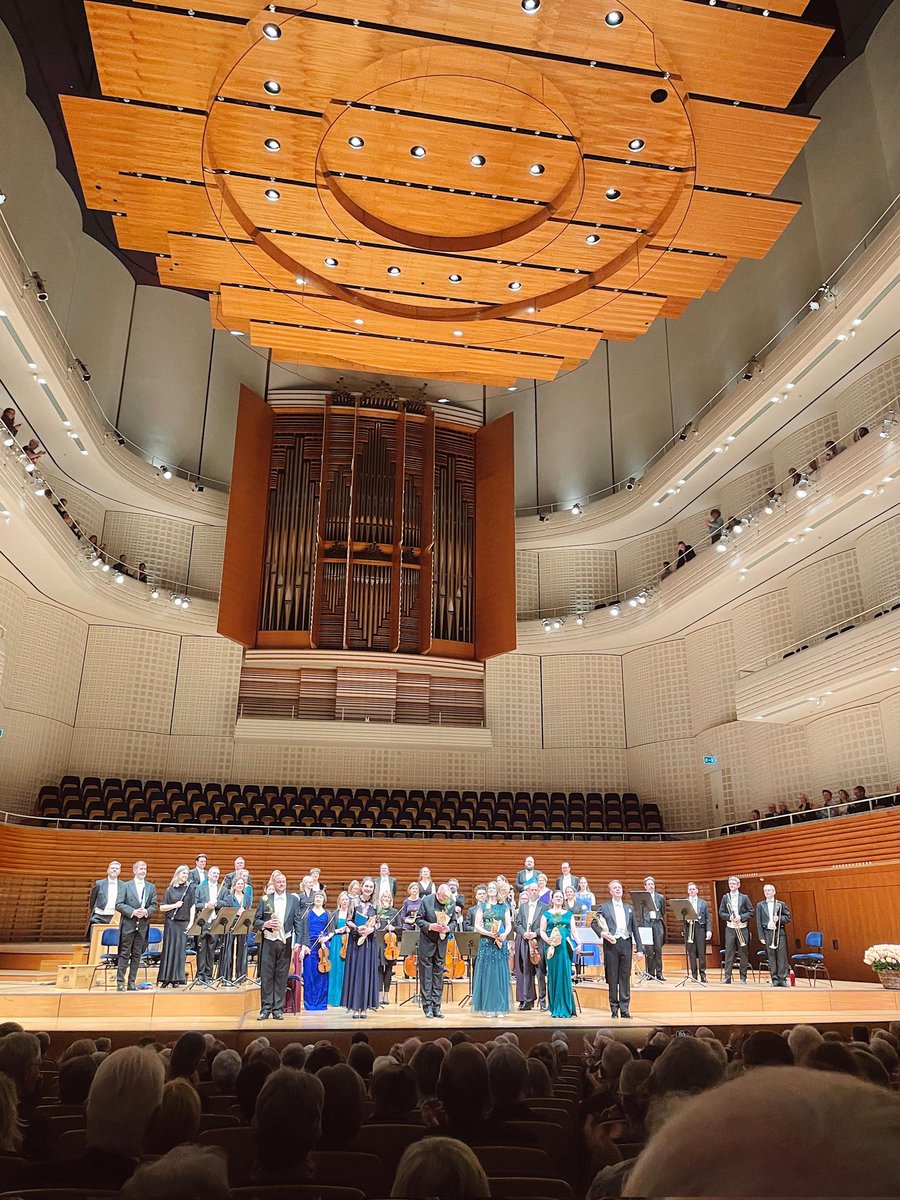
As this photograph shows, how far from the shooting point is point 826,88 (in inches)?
667

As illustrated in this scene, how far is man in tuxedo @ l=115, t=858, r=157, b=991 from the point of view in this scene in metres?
11.0

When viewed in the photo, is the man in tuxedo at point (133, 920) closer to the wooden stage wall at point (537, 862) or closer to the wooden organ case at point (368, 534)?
the wooden stage wall at point (537, 862)

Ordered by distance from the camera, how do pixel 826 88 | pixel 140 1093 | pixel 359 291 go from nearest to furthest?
pixel 140 1093, pixel 359 291, pixel 826 88

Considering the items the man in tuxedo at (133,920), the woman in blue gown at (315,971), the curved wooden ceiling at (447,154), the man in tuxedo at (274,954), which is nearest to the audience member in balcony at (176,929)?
the man in tuxedo at (133,920)

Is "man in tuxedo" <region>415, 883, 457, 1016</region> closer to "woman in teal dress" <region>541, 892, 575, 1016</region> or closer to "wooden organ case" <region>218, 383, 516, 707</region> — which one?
"woman in teal dress" <region>541, 892, 575, 1016</region>

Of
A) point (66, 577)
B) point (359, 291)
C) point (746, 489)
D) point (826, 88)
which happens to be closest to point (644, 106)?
point (359, 291)

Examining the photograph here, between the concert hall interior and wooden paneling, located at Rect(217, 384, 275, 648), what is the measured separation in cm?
13

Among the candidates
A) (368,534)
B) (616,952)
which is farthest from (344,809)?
(616,952)

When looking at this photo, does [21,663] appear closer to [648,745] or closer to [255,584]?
[255,584]

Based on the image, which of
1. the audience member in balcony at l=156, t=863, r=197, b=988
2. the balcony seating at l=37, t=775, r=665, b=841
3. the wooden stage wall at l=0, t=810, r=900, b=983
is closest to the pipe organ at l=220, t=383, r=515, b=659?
the balcony seating at l=37, t=775, r=665, b=841

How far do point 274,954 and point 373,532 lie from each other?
39.8ft

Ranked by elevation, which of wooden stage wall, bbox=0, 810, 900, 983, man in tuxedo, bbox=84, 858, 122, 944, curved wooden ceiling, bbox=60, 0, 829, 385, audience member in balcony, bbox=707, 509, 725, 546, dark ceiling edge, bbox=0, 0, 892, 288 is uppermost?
dark ceiling edge, bbox=0, 0, 892, 288

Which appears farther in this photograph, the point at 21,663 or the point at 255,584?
the point at 255,584

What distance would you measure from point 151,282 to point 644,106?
12977 millimetres
